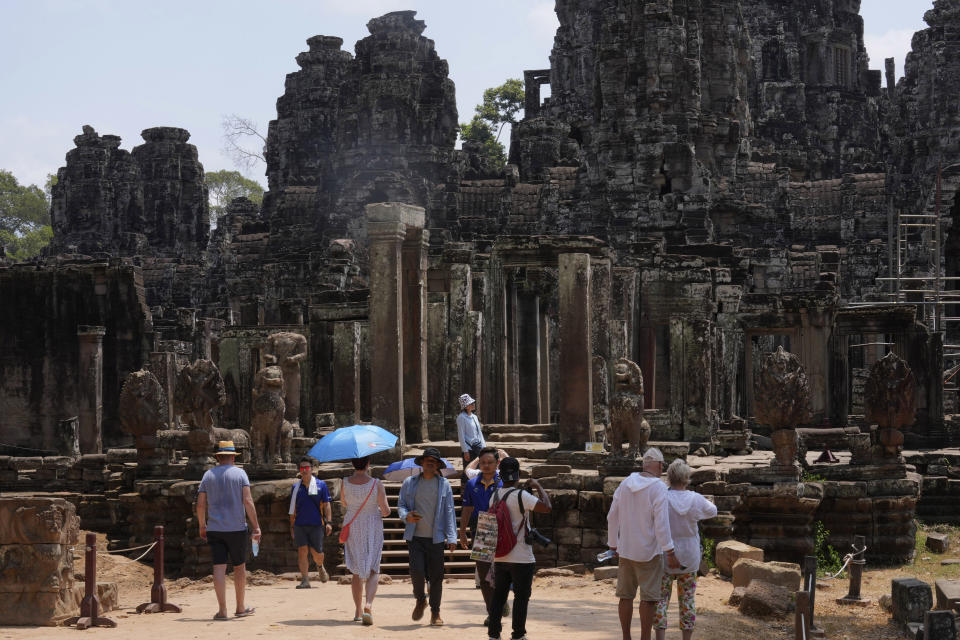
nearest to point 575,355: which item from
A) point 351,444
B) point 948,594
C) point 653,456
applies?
point 351,444

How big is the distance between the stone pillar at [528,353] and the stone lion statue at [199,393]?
886cm

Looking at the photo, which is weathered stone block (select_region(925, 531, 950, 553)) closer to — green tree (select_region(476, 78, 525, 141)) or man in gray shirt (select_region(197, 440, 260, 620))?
man in gray shirt (select_region(197, 440, 260, 620))

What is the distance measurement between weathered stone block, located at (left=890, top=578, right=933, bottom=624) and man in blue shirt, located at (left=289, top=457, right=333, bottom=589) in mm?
5420

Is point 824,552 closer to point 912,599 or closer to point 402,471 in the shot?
point 912,599

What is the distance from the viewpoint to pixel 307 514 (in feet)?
43.7

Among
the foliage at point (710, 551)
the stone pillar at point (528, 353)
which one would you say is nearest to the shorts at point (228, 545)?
the foliage at point (710, 551)

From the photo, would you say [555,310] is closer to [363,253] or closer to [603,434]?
[603,434]

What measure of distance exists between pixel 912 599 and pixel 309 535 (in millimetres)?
5648

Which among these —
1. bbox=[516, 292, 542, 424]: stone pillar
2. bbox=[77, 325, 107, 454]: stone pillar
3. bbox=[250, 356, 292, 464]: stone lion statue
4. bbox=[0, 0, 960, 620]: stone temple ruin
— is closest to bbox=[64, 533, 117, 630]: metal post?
bbox=[0, 0, 960, 620]: stone temple ruin

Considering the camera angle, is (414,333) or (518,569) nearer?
(518,569)

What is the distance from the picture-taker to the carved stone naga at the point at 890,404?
54.4 feet

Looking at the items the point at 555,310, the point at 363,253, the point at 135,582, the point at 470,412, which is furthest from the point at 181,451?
the point at 363,253

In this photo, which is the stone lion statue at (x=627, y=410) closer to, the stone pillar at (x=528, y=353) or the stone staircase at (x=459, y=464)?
the stone staircase at (x=459, y=464)

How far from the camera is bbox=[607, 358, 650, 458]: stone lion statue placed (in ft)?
49.0
